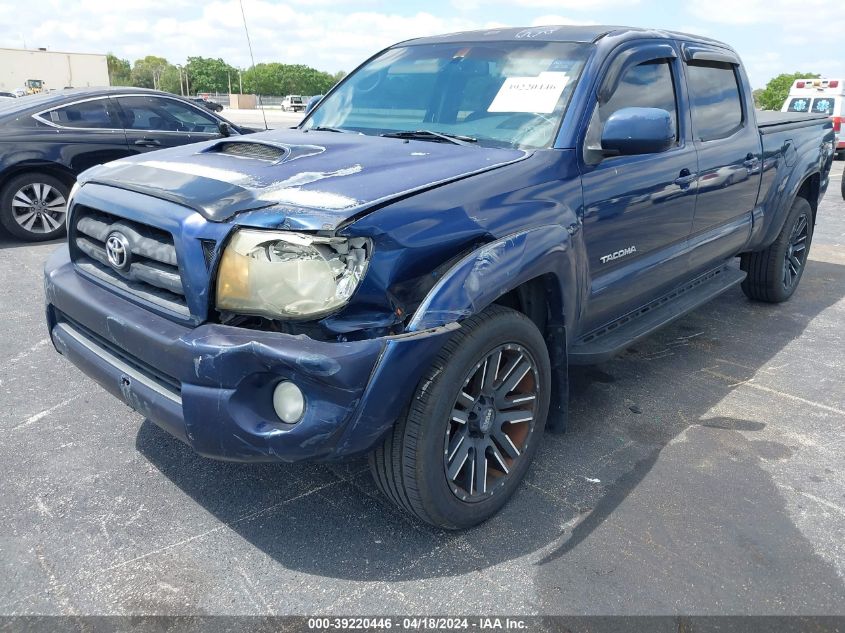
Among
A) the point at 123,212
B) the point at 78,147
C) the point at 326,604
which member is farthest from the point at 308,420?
the point at 78,147

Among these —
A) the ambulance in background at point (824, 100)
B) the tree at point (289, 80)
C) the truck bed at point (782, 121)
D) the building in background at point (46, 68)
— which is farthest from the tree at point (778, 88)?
the tree at point (289, 80)

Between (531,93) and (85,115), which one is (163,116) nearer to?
(85,115)

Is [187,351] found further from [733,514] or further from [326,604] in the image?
[733,514]

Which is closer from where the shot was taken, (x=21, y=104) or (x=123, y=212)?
(x=123, y=212)

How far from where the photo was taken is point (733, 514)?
2.71 metres

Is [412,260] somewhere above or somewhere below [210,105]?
below

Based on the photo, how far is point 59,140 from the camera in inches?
271

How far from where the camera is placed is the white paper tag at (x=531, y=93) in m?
3.02

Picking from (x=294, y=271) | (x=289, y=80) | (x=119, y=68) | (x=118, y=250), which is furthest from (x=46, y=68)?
(x=294, y=271)

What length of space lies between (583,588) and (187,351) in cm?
150

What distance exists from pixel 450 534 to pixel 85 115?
6.51 meters

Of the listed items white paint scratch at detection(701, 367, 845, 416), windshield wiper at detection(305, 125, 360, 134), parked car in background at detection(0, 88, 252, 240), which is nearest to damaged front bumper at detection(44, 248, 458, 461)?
windshield wiper at detection(305, 125, 360, 134)

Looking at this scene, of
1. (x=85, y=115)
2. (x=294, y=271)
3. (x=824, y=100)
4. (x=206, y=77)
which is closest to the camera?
(x=294, y=271)

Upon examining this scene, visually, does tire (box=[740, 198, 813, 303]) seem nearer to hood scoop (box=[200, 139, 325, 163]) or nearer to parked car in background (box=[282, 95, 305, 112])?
parked car in background (box=[282, 95, 305, 112])
